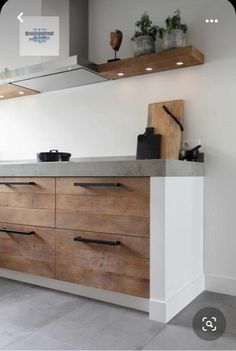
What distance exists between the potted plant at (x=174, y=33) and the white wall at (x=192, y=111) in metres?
0.12

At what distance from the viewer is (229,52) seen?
2.24 meters

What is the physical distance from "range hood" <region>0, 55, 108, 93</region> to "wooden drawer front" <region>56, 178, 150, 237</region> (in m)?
0.89

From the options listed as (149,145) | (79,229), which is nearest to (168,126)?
(149,145)

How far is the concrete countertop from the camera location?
1.77 m

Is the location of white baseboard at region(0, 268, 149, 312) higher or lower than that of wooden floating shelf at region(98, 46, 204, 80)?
lower

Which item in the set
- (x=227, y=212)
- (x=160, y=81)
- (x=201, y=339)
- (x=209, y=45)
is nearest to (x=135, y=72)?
(x=160, y=81)

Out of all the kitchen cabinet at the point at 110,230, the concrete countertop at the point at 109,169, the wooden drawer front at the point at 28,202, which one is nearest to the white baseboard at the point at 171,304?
the kitchen cabinet at the point at 110,230

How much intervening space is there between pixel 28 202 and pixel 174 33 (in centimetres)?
154

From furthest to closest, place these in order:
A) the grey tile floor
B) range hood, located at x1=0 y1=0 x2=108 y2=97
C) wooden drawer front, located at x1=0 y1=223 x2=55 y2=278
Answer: range hood, located at x1=0 y1=0 x2=108 y2=97
wooden drawer front, located at x1=0 y1=223 x2=55 y2=278
the grey tile floor

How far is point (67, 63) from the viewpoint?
2.36 metres

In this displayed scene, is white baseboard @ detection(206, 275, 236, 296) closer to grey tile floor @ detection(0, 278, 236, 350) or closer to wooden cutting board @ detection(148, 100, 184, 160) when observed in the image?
grey tile floor @ detection(0, 278, 236, 350)

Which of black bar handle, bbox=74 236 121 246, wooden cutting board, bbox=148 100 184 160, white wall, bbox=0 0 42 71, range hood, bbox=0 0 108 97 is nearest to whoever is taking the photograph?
black bar handle, bbox=74 236 121 246

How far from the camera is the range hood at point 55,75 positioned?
94.6 inches

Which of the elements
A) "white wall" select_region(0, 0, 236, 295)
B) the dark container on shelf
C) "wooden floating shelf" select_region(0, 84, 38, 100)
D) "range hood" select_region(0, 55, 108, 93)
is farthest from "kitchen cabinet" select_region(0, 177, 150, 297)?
"wooden floating shelf" select_region(0, 84, 38, 100)
